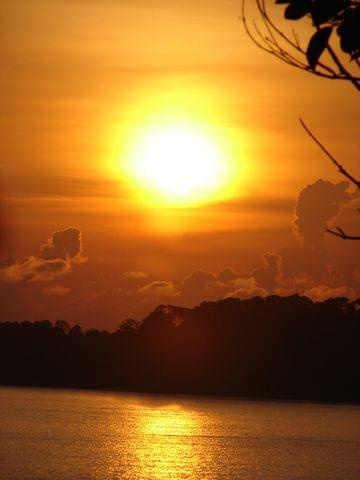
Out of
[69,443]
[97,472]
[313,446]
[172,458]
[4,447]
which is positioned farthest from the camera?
[313,446]

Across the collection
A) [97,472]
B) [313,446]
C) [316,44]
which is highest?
[313,446]

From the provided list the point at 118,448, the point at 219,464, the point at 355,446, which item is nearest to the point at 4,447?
the point at 118,448

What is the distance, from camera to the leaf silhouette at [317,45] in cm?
684

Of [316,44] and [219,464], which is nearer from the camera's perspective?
[316,44]

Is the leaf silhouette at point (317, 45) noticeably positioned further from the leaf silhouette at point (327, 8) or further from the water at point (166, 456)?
the water at point (166, 456)

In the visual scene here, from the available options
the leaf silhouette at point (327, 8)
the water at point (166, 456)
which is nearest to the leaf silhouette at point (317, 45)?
the leaf silhouette at point (327, 8)

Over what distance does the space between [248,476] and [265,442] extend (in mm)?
66247

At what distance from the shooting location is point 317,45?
22.6 ft

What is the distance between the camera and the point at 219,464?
135m

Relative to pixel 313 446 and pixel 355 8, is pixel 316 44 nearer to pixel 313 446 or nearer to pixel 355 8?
pixel 355 8

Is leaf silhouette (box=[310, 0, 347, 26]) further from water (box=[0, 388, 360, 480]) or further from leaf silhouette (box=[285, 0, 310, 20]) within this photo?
water (box=[0, 388, 360, 480])

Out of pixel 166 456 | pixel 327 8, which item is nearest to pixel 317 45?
pixel 327 8

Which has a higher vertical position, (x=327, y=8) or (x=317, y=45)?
(x=327, y=8)

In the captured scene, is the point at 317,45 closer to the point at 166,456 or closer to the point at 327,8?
the point at 327,8
